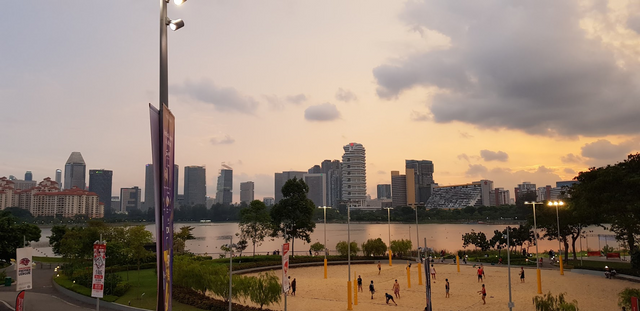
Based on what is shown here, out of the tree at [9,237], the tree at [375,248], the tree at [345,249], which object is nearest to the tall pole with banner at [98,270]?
the tree at [9,237]

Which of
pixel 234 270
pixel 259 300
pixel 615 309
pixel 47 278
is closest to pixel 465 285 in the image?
pixel 615 309

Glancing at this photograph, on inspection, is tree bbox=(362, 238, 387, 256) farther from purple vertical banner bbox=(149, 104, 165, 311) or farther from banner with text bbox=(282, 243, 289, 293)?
purple vertical banner bbox=(149, 104, 165, 311)

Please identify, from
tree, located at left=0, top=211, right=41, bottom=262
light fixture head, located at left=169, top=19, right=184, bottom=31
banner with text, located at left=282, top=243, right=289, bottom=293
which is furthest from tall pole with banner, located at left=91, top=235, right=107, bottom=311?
tree, located at left=0, top=211, right=41, bottom=262

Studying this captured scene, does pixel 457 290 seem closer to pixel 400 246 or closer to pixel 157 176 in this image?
pixel 400 246

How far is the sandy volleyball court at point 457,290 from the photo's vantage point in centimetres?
2684

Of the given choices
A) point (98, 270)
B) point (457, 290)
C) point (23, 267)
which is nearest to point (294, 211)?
point (457, 290)

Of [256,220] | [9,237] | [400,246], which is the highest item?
[256,220]

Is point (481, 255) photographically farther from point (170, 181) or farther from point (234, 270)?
point (170, 181)

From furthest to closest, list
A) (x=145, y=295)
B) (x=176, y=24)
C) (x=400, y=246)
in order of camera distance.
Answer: (x=400, y=246)
(x=145, y=295)
(x=176, y=24)

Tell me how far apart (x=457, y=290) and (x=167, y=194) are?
28.7m

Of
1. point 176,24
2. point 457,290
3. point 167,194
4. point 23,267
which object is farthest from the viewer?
point 457,290

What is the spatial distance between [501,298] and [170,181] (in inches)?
1056

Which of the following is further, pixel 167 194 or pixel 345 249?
pixel 345 249

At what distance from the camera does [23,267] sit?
1775cm
